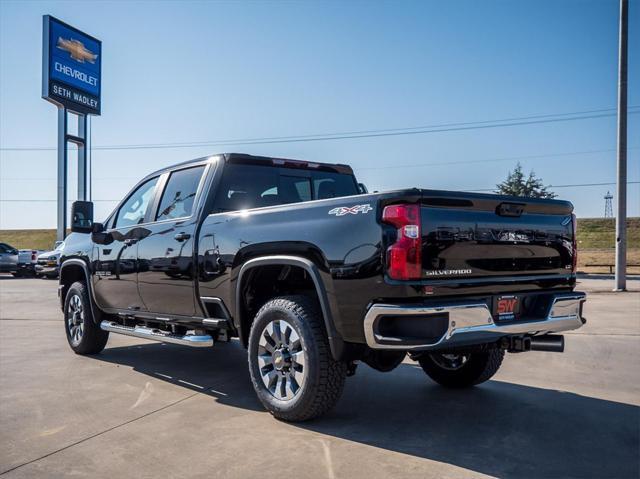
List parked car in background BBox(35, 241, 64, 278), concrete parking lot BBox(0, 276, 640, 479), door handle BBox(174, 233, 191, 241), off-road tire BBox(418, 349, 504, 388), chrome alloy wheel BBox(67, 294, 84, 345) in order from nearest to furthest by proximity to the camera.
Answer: concrete parking lot BBox(0, 276, 640, 479) → off-road tire BBox(418, 349, 504, 388) → door handle BBox(174, 233, 191, 241) → chrome alloy wheel BBox(67, 294, 84, 345) → parked car in background BBox(35, 241, 64, 278)

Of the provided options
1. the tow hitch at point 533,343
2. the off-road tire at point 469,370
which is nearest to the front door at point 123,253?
the off-road tire at point 469,370

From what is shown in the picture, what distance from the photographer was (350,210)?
3695 millimetres

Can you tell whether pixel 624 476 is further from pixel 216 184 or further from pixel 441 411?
pixel 216 184

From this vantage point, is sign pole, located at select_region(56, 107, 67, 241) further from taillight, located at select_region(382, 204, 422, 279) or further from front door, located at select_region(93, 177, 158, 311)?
taillight, located at select_region(382, 204, 422, 279)

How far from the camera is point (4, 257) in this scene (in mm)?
25641

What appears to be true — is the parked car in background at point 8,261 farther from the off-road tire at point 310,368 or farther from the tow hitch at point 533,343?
the tow hitch at point 533,343

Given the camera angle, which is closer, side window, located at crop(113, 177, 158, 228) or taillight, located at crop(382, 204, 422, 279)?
taillight, located at crop(382, 204, 422, 279)

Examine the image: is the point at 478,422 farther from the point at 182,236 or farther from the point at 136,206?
the point at 136,206

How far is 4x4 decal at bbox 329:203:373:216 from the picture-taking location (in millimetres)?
3592

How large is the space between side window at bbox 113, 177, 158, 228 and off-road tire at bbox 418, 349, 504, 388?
10.6ft

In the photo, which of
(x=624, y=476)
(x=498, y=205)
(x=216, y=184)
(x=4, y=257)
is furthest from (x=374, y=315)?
(x=4, y=257)

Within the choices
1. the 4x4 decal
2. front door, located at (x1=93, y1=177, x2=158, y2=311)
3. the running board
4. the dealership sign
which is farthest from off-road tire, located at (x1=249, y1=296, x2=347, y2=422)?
the dealership sign

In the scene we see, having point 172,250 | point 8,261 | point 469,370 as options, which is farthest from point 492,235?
point 8,261

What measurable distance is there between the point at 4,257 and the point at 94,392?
2378cm
